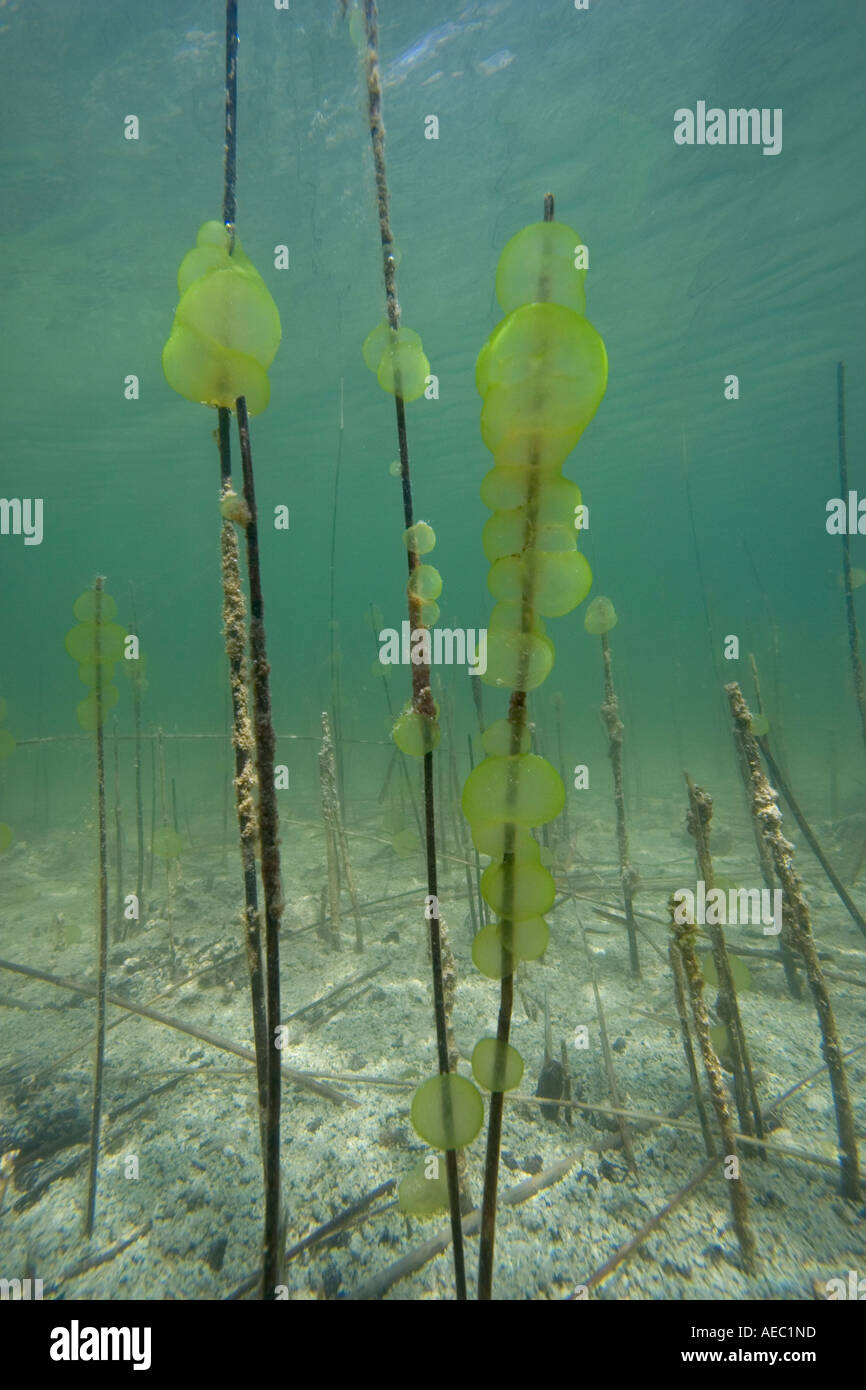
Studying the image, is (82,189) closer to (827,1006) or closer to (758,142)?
(758,142)

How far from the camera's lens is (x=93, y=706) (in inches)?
90.4

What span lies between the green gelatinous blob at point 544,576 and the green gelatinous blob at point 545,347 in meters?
0.29

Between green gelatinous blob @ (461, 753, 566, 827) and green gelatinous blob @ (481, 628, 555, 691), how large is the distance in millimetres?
146

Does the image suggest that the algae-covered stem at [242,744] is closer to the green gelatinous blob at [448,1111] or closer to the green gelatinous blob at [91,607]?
the green gelatinous blob at [448,1111]

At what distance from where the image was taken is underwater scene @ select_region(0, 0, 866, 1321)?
1272 millimetres

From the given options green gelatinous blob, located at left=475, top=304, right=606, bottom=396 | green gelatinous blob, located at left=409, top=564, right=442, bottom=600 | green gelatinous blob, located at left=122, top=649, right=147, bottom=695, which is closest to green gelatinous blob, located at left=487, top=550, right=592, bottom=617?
green gelatinous blob, located at left=475, top=304, right=606, bottom=396

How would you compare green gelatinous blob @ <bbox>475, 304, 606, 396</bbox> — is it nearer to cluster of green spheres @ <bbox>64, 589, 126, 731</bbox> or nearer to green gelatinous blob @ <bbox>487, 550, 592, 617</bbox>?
green gelatinous blob @ <bbox>487, 550, 592, 617</bbox>

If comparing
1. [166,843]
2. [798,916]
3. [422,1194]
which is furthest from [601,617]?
[166,843]

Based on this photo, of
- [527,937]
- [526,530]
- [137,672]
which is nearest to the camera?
[526,530]

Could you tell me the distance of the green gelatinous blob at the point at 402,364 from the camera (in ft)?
4.72

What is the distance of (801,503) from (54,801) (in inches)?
2275

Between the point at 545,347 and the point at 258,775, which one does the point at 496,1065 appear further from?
the point at 545,347

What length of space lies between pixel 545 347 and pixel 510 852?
2.97ft
